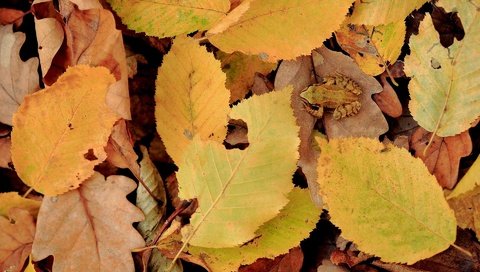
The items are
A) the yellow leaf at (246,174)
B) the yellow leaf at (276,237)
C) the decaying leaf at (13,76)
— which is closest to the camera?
the yellow leaf at (246,174)

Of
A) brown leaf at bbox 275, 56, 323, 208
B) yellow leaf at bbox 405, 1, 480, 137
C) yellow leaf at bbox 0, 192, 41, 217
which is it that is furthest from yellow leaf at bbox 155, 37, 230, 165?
yellow leaf at bbox 405, 1, 480, 137

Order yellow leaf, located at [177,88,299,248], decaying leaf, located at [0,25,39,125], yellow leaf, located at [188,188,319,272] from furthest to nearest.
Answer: decaying leaf, located at [0,25,39,125]
yellow leaf, located at [188,188,319,272]
yellow leaf, located at [177,88,299,248]

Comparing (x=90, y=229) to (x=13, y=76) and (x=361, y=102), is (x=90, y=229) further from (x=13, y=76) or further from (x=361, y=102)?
(x=361, y=102)

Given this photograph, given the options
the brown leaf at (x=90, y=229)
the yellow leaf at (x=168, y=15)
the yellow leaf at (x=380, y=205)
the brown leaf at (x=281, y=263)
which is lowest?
the brown leaf at (x=281, y=263)

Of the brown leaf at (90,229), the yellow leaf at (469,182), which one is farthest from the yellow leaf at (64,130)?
the yellow leaf at (469,182)

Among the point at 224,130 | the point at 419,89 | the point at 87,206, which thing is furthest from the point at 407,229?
the point at 87,206

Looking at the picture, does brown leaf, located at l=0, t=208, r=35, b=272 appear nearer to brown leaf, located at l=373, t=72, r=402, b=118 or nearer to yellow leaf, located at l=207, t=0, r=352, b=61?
yellow leaf, located at l=207, t=0, r=352, b=61

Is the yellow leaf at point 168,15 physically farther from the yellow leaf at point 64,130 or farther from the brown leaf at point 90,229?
the brown leaf at point 90,229
